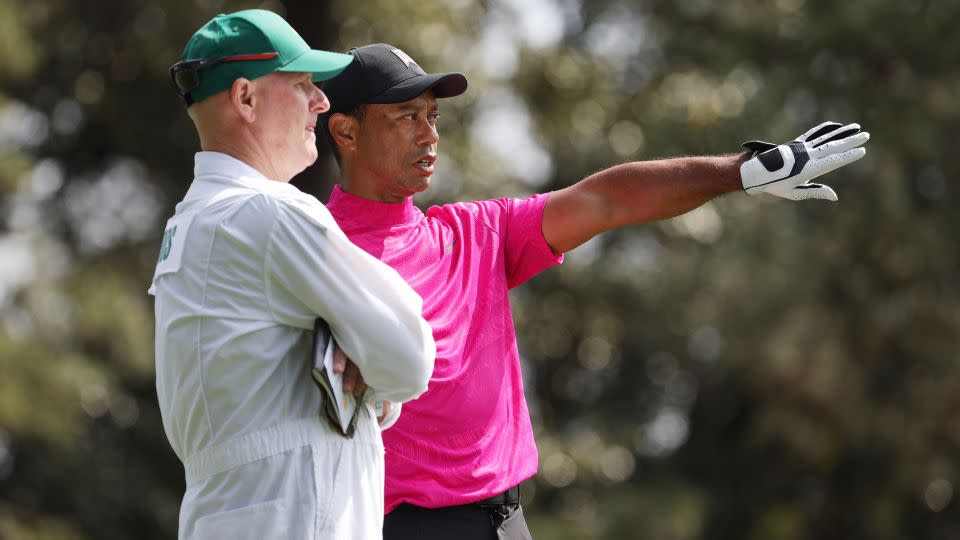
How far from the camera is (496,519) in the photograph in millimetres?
3783

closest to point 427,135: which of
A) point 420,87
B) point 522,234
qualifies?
point 420,87

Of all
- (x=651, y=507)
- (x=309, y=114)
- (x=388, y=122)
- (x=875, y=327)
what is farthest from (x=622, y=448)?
(x=309, y=114)

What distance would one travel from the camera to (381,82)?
3.95 meters

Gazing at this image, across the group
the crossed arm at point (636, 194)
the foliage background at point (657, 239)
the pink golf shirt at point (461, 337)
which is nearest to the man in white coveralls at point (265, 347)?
the pink golf shirt at point (461, 337)

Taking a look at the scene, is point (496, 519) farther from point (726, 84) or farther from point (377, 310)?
point (726, 84)

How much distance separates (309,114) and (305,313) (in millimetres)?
450

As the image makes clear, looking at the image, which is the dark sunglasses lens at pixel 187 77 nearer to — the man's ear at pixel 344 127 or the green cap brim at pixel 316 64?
the green cap brim at pixel 316 64

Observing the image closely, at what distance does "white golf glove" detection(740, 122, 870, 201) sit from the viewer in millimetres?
3676

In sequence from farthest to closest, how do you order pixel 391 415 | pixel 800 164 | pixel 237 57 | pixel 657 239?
pixel 657 239 < pixel 800 164 < pixel 391 415 < pixel 237 57

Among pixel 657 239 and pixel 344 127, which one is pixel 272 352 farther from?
pixel 657 239

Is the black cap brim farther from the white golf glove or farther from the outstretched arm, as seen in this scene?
the white golf glove

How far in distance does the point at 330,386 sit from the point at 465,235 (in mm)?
1282

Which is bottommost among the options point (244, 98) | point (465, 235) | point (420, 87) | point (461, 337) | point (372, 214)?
point (461, 337)

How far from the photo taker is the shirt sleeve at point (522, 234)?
158 inches
